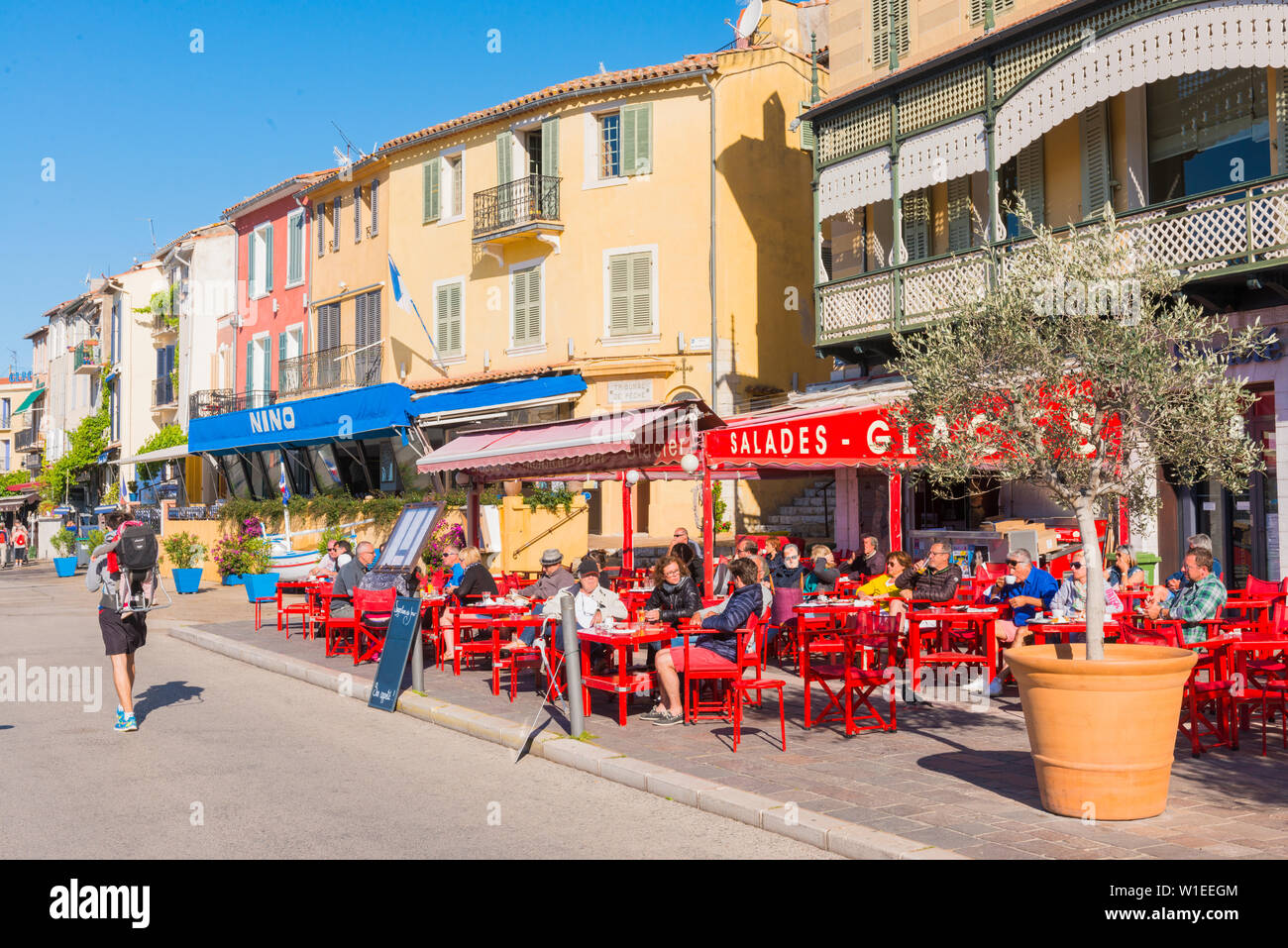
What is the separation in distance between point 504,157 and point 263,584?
12.6m

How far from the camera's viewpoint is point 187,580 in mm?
26609

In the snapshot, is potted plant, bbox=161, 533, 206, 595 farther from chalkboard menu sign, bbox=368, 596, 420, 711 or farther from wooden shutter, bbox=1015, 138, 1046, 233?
wooden shutter, bbox=1015, 138, 1046, 233

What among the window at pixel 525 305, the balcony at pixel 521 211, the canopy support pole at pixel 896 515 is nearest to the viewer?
the canopy support pole at pixel 896 515

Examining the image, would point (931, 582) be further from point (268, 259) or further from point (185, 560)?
point (268, 259)

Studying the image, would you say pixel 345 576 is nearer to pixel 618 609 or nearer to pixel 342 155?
pixel 618 609

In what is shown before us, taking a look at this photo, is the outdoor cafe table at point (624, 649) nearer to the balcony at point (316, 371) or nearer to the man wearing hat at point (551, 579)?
the man wearing hat at point (551, 579)

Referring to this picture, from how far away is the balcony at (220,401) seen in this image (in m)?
39.5

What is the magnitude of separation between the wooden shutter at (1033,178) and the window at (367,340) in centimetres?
1968

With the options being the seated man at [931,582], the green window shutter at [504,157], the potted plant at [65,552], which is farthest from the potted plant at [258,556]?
the seated man at [931,582]

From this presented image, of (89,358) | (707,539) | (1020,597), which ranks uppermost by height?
(89,358)

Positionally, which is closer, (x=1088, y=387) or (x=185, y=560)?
(x=1088, y=387)

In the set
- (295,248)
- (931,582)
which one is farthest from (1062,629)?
(295,248)
